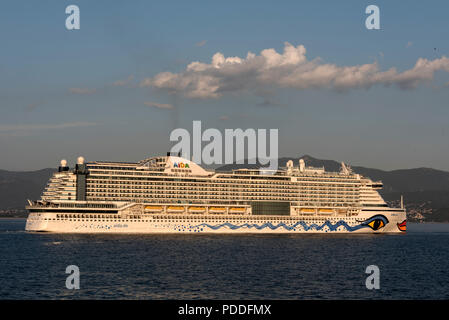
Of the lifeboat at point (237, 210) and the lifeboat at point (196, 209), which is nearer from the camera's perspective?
the lifeboat at point (196, 209)

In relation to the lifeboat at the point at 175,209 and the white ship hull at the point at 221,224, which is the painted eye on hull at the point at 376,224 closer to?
the white ship hull at the point at 221,224

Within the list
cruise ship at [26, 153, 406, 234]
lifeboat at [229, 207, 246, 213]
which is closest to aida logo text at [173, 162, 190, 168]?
cruise ship at [26, 153, 406, 234]

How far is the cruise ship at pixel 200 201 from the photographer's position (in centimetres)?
10438

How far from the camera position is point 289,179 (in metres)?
126

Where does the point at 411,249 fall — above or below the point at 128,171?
below

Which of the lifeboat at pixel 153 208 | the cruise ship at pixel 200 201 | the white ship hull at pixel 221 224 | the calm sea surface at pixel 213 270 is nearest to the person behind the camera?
the calm sea surface at pixel 213 270

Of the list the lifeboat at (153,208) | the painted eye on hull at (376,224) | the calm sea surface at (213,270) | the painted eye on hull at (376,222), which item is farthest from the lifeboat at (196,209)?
the painted eye on hull at (376,224)

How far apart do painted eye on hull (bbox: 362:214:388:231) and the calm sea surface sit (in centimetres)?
3839

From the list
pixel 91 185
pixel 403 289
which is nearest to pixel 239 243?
pixel 91 185

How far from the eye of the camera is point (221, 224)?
11306 centimetres

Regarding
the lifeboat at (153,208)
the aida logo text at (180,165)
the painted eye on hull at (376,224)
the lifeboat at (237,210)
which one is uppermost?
the aida logo text at (180,165)

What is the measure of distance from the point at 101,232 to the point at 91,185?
35.1ft
